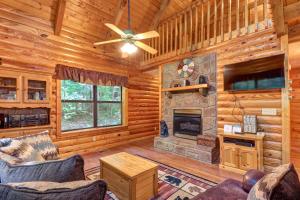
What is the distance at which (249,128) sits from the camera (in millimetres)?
3488

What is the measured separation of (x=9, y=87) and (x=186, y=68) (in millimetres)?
4289

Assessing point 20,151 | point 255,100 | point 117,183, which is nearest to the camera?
point 20,151

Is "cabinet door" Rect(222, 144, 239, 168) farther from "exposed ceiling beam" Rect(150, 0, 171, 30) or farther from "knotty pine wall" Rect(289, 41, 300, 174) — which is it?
"exposed ceiling beam" Rect(150, 0, 171, 30)

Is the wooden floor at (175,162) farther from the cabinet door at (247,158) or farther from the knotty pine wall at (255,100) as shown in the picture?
the knotty pine wall at (255,100)

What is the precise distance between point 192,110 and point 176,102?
610mm

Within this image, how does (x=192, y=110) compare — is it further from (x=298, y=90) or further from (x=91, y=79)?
(x=298, y=90)

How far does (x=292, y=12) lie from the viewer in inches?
111

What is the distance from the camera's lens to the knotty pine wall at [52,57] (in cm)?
361

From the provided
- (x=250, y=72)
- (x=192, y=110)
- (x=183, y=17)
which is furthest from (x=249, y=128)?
(x=183, y=17)

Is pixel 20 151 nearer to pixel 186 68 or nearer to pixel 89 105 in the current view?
pixel 89 105

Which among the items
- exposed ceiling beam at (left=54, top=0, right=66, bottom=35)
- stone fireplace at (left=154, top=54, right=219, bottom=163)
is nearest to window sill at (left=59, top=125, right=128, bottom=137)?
stone fireplace at (left=154, top=54, right=219, bottom=163)

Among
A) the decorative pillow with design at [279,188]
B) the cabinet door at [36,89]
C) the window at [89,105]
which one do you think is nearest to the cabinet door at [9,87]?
the cabinet door at [36,89]

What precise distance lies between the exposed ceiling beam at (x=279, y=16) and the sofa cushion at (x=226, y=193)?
2.84 m

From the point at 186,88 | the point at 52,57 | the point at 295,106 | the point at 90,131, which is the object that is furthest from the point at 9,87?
the point at 295,106
